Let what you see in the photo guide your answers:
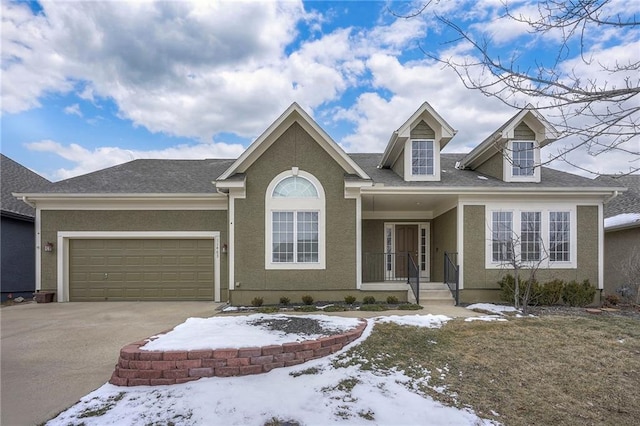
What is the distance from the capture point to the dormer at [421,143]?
11031mm

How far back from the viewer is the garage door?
11.2 meters

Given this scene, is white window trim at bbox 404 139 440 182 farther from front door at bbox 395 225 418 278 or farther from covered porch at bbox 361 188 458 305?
front door at bbox 395 225 418 278

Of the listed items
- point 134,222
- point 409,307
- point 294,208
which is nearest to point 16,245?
point 134,222

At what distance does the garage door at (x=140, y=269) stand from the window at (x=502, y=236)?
9.04m

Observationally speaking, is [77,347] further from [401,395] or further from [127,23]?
[127,23]

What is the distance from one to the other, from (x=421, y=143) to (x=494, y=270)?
15.1 feet

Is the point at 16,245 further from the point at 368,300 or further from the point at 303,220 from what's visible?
the point at 368,300

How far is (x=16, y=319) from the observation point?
8.38 meters

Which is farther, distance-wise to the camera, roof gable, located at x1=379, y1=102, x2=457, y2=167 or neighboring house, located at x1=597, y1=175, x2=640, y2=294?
neighboring house, located at x1=597, y1=175, x2=640, y2=294

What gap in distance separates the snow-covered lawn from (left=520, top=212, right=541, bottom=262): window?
25.6ft

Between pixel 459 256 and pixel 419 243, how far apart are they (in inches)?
118

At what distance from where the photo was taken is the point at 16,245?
12758mm

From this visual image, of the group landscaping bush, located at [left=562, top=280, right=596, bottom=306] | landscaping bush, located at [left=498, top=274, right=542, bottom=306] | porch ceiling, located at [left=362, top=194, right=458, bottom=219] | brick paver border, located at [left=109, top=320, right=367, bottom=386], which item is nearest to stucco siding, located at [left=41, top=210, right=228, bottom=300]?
porch ceiling, located at [left=362, top=194, right=458, bottom=219]

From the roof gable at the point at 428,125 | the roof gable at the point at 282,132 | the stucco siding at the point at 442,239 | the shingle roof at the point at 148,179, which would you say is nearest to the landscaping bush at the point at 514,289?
the stucco siding at the point at 442,239
